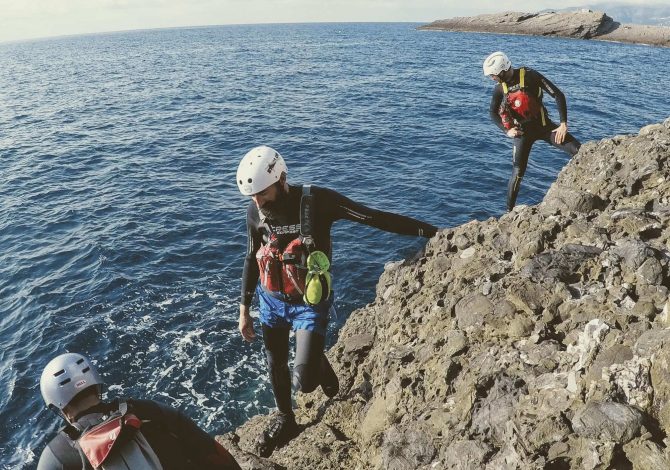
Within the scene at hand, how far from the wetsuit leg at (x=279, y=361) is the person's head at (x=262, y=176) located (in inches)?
84.1

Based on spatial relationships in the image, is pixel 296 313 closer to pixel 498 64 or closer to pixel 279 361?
pixel 279 361

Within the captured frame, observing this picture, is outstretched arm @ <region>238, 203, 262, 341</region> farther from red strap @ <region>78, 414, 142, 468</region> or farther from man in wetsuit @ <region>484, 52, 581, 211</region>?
man in wetsuit @ <region>484, 52, 581, 211</region>

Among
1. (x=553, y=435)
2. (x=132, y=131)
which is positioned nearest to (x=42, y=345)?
(x=553, y=435)

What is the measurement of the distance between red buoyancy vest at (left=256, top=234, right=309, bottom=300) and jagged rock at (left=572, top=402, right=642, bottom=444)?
385 cm

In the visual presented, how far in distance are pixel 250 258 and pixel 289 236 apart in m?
0.96

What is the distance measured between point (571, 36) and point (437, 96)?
84137mm

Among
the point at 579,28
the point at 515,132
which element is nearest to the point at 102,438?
the point at 515,132

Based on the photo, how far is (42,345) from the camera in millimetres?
13070

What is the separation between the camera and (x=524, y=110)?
11812mm

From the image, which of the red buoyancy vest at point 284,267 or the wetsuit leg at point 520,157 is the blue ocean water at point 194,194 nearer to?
the red buoyancy vest at point 284,267

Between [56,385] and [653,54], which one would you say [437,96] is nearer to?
[56,385]

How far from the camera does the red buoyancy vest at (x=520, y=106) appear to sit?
1173 centimetres

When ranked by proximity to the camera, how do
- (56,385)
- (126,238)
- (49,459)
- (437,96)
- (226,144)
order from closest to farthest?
(49,459), (56,385), (126,238), (226,144), (437,96)

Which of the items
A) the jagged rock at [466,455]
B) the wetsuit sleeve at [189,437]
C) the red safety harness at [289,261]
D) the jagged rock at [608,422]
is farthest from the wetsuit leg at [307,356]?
the jagged rock at [608,422]
